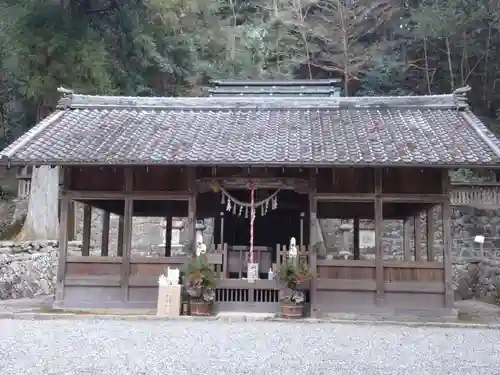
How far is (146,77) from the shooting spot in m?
19.8

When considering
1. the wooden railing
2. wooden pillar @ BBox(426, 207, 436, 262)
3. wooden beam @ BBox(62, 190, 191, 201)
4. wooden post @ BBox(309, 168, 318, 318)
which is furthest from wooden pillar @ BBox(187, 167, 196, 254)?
the wooden railing

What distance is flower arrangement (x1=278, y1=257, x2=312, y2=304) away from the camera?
1006cm

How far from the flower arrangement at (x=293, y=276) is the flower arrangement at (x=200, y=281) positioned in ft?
4.25

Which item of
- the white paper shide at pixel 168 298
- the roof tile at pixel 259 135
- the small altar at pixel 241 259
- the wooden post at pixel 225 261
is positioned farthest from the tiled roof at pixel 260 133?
the white paper shide at pixel 168 298

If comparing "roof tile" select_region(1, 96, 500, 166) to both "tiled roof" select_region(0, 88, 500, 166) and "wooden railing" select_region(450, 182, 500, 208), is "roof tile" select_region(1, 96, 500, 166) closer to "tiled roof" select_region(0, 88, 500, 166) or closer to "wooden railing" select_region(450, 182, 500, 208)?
"tiled roof" select_region(0, 88, 500, 166)

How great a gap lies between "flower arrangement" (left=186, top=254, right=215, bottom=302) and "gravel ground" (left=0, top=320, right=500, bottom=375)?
76cm

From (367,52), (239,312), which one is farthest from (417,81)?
(239,312)

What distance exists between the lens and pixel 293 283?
33.3ft

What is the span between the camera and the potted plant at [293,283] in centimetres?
1007

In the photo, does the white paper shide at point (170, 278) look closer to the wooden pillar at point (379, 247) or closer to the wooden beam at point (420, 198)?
the wooden pillar at point (379, 247)

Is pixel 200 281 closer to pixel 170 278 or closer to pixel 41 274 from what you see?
pixel 170 278

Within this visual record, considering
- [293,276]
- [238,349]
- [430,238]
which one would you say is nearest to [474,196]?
[430,238]

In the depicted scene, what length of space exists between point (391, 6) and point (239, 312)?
20.4 m

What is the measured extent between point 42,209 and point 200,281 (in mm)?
8972
